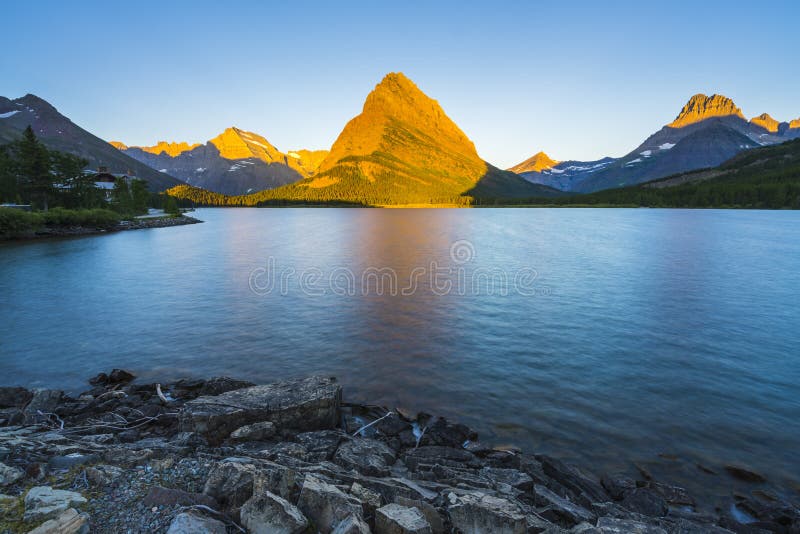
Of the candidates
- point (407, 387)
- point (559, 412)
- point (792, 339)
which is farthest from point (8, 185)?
point (792, 339)

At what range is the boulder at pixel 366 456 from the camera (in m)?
10.0

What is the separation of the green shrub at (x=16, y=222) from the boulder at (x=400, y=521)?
104 metres

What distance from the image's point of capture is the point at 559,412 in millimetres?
14922

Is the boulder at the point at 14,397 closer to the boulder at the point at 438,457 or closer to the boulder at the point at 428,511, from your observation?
the boulder at the point at 438,457

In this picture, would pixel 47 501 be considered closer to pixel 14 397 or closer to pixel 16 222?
pixel 14 397

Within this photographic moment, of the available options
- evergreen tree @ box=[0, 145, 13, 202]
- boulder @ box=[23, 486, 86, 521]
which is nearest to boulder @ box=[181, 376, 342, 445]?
boulder @ box=[23, 486, 86, 521]

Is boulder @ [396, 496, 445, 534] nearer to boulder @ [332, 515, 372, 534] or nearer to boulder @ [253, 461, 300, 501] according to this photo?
boulder @ [332, 515, 372, 534]

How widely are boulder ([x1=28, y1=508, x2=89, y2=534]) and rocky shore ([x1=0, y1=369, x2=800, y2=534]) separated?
0.02 m

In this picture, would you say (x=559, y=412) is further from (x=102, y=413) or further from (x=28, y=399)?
(x=28, y=399)

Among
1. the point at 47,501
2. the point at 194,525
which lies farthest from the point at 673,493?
the point at 47,501

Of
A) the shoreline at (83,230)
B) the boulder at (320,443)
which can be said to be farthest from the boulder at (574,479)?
the shoreline at (83,230)

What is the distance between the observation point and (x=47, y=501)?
693 cm

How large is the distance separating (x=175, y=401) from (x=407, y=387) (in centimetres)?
983

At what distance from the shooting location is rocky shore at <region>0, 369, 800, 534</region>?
701 cm
